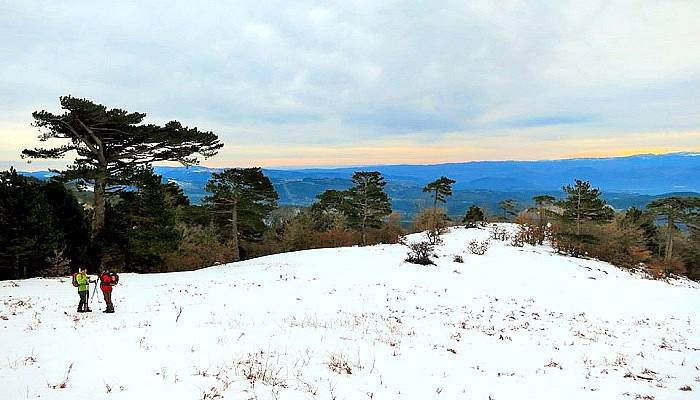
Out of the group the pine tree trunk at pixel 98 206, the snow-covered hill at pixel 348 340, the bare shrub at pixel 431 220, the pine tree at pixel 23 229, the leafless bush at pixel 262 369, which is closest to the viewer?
the leafless bush at pixel 262 369

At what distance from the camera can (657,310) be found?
18984 millimetres

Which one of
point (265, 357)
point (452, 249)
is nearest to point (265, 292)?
point (265, 357)

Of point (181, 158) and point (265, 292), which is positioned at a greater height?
point (181, 158)

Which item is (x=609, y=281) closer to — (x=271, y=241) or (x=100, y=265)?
(x=100, y=265)

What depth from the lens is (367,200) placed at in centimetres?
4928

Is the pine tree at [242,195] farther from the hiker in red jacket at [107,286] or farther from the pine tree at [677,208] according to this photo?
the pine tree at [677,208]

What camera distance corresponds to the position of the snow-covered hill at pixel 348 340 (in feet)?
21.7

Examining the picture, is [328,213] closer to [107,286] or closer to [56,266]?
[56,266]

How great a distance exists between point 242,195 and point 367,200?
18.9 meters

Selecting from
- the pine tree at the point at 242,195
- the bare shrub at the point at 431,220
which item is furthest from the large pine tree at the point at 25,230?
the bare shrub at the point at 431,220

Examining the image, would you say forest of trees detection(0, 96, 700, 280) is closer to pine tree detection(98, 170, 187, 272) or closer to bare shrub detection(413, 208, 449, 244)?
pine tree detection(98, 170, 187, 272)

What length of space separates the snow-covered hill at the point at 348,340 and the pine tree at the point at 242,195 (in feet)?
37.5

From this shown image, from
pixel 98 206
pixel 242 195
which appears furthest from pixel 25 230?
pixel 242 195

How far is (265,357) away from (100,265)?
23955mm
